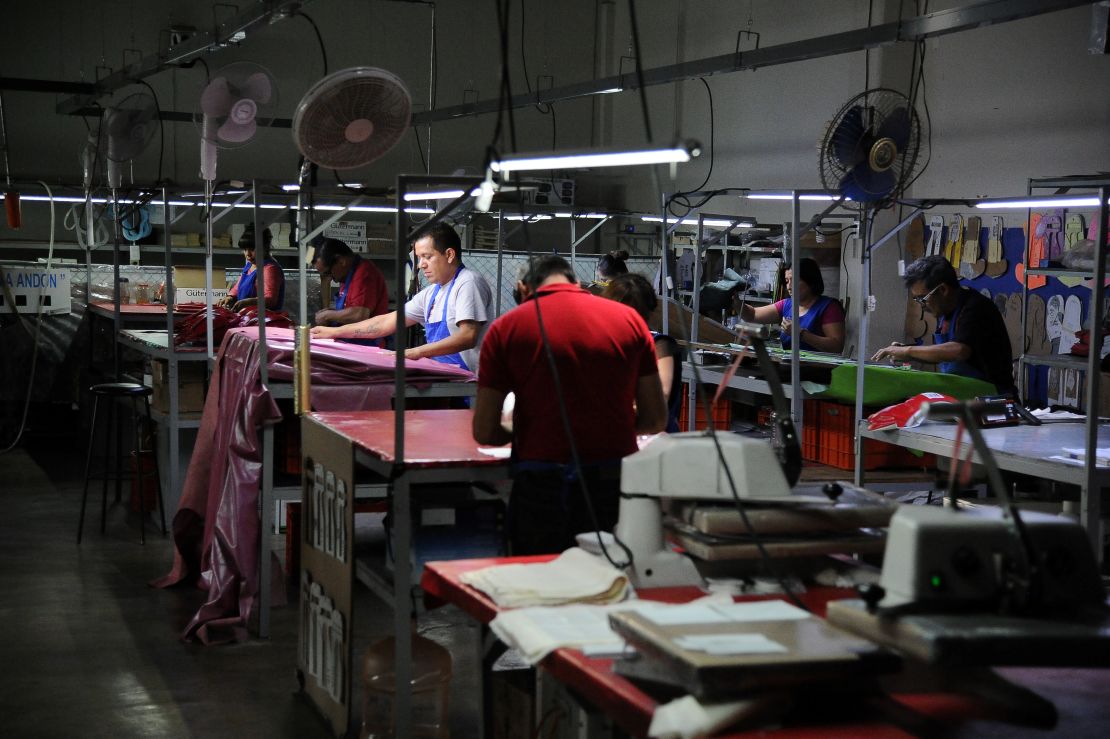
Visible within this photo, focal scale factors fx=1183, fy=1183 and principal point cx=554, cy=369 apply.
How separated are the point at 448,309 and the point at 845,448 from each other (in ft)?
6.80

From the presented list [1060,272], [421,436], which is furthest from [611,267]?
[421,436]

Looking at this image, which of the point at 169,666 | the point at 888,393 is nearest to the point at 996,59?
the point at 888,393

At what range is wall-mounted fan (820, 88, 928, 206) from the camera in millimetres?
5344

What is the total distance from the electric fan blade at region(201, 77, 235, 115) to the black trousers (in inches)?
125

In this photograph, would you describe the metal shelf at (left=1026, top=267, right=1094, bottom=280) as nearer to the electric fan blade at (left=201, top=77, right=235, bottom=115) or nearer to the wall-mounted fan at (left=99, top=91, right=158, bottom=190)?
the electric fan blade at (left=201, top=77, right=235, bottom=115)

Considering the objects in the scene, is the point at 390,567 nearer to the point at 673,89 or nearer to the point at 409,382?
the point at 409,382

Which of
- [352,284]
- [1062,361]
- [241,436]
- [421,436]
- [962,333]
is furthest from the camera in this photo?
[352,284]

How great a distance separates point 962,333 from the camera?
574cm

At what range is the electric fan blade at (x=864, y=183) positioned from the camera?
5359 mm

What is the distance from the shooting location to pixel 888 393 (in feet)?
18.4

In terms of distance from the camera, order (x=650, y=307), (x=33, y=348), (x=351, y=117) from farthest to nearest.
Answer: (x=33, y=348) → (x=650, y=307) → (x=351, y=117)

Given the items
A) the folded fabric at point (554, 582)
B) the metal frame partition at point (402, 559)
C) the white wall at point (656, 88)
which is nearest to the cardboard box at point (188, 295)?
the white wall at point (656, 88)

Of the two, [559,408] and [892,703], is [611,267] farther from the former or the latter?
[892,703]

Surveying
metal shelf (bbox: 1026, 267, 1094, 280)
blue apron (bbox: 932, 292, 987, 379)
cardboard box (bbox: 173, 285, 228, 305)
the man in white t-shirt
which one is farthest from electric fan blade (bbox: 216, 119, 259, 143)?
metal shelf (bbox: 1026, 267, 1094, 280)
